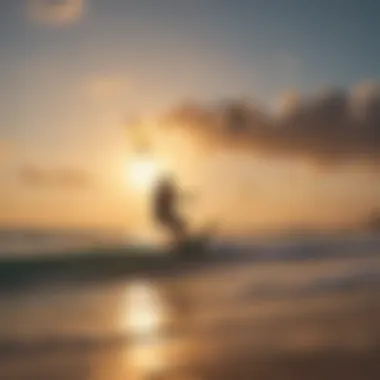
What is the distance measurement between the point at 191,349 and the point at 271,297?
20 cm

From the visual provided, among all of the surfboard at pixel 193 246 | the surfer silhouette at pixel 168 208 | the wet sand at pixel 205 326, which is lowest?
the wet sand at pixel 205 326

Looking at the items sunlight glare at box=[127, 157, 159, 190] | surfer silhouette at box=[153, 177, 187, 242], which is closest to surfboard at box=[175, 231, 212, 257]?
surfer silhouette at box=[153, 177, 187, 242]

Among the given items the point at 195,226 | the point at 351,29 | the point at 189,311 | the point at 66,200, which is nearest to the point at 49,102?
the point at 66,200

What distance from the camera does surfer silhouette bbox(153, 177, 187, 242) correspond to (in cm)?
125

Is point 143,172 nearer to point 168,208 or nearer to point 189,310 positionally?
point 168,208

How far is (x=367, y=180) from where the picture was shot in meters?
1.32

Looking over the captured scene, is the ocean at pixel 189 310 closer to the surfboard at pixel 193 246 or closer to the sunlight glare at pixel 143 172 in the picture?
the surfboard at pixel 193 246

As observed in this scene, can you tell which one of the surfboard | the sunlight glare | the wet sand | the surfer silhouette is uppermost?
the sunlight glare

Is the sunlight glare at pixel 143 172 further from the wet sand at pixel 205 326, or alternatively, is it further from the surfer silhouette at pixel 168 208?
the wet sand at pixel 205 326

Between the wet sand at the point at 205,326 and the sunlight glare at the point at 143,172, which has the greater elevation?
the sunlight glare at the point at 143,172

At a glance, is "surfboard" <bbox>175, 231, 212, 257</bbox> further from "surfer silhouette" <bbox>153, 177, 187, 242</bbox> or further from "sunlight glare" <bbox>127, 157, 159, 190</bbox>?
"sunlight glare" <bbox>127, 157, 159, 190</bbox>

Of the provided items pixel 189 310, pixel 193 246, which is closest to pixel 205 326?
pixel 189 310

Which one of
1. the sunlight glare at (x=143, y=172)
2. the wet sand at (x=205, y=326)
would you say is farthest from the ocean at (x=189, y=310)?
the sunlight glare at (x=143, y=172)

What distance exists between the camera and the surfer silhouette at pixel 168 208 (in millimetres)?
1250
